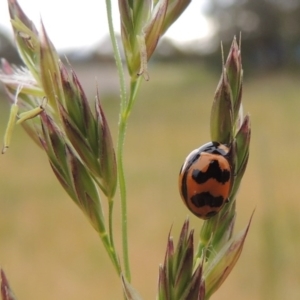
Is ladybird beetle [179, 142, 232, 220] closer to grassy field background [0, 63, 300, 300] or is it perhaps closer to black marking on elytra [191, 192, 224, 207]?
black marking on elytra [191, 192, 224, 207]

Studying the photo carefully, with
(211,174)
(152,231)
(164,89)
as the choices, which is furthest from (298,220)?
(164,89)

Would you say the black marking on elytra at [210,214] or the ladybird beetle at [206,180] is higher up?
the ladybird beetle at [206,180]

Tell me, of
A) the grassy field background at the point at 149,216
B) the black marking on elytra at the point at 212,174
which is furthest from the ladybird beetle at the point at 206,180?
the grassy field background at the point at 149,216

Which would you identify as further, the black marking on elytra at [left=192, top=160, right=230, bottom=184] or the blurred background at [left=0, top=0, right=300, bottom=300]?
the blurred background at [left=0, top=0, right=300, bottom=300]

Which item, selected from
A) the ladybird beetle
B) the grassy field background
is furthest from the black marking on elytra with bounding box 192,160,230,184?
the grassy field background

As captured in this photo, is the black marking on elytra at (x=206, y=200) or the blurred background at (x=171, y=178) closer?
the black marking on elytra at (x=206, y=200)

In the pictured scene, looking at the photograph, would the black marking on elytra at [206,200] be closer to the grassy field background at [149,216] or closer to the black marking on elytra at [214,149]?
the black marking on elytra at [214,149]

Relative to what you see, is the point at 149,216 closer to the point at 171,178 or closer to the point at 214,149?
the point at 171,178
